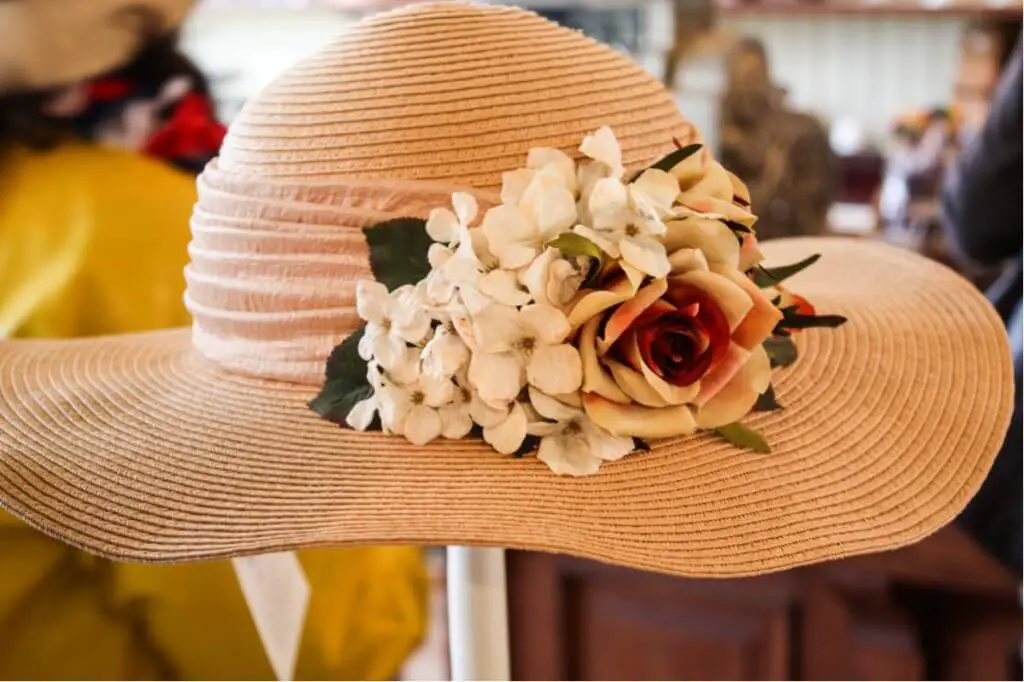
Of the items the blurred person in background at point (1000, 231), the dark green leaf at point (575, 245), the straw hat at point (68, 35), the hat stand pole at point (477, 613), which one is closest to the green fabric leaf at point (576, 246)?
the dark green leaf at point (575, 245)

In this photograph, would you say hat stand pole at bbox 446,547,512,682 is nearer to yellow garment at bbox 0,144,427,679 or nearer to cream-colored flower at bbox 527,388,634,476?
cream-colored flower at bbox 527,388,634,476

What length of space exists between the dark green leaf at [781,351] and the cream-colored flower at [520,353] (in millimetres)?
156

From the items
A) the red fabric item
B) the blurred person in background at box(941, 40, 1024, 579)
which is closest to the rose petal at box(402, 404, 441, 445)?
the blurred person in background at box(941, 40, 1024, 579)

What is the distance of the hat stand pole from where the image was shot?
68cm

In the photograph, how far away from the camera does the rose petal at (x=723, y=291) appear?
0.54m

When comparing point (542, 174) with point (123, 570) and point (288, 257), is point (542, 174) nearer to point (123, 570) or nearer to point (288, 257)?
point (288, 257)

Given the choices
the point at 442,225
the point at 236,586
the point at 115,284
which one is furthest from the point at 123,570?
the point at 442,225

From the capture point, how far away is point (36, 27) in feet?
3.36

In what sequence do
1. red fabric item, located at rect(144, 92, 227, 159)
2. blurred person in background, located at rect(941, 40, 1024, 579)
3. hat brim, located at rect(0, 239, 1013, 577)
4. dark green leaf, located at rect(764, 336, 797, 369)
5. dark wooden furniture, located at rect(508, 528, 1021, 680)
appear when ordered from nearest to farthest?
1. hat brim, located at rect(0, 239, 1013, 577)
2. dark green leaf, located at rect(764, 336, 797, 369)
3. blurred person in background, located at rect(941, 40, 1024, 579)
4. dark wooden furniture, located at rect(508, 528, 1021, 680)
5. red fabric item, located at rect(144, 92, 227, 159)

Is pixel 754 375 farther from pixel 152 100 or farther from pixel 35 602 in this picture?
pixel 152 100

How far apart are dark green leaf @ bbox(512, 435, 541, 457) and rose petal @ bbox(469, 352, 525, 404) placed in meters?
0.03

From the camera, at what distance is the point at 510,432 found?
57cm

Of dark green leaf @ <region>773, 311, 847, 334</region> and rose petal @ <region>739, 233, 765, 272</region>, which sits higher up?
rose petal @ <region>739, 233, 765, 272</region>

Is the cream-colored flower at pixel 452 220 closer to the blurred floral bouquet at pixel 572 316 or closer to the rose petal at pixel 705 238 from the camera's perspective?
the blurred floral bouquet at pixel 572 316
